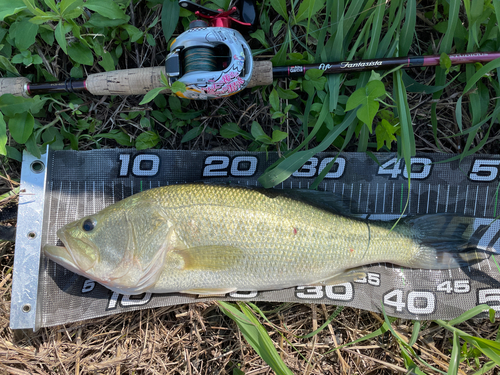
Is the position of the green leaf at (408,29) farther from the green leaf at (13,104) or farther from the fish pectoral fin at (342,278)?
the green leaf at (13,104)

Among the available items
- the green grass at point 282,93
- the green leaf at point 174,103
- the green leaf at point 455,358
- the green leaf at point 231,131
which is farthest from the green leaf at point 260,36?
the green leaf at point 455,358

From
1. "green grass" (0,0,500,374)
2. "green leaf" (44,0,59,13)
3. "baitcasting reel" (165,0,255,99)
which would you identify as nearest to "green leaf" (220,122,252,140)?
"green grass" (0,0,500,374)

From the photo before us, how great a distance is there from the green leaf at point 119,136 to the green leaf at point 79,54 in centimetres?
51

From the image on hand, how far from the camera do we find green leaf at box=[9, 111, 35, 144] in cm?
210

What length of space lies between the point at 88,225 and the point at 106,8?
1461mm

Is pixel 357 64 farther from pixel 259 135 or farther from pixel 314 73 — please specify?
pixel 259 135

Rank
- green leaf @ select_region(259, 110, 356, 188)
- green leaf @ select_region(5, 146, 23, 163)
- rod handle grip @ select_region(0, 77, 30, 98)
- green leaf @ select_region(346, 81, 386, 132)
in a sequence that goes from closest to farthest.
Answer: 1. green leaf @ select_region(346, 81, 386, 132)
2. green leaf @ select_region(259, 110, 356, 188)
3. rod handle grip @ select_region(0, 77, 30, 98)
4. green leaf @ select_region(5, 146, 23, 163)

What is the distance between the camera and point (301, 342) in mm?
2365

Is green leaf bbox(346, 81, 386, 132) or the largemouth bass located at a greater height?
green leaf bbox(346, 81, 386, 132)

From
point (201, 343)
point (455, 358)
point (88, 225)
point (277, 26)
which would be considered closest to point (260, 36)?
point (277, 26)

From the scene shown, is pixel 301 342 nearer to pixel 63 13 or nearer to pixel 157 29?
pixel 157 29

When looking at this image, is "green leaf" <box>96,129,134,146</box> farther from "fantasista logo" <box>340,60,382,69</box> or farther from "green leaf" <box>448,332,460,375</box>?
"green leaf" <box>448,332,460,375</box>

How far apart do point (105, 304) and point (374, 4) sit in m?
2.91

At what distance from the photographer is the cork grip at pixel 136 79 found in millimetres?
2072
